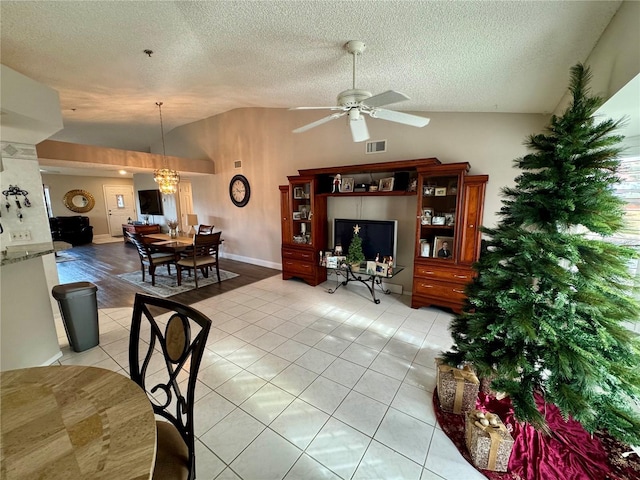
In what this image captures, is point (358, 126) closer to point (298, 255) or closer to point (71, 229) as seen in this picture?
point (298, 255)

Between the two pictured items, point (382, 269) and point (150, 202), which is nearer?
point (382, 269)

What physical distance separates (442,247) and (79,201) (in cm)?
1219

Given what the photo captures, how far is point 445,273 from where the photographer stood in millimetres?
3381

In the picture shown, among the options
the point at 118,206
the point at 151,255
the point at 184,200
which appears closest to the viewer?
the point at 151,255

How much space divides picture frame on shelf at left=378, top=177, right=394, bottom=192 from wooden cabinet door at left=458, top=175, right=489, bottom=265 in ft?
3.26

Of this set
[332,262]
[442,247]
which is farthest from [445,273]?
[332,262]

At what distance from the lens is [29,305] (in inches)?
87.7

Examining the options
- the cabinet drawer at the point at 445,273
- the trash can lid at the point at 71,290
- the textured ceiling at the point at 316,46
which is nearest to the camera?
the textured ceiling at the point at 316,46

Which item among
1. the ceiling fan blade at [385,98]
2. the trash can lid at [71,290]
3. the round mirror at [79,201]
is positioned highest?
the ceiling fan blade at [385,98]

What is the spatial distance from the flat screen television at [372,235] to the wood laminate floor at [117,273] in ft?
6.16

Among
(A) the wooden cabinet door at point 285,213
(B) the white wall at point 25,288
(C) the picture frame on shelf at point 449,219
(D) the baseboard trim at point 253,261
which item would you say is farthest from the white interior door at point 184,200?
(C) the picture frame on shelf at point 449,219

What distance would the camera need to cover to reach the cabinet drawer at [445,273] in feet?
10.7

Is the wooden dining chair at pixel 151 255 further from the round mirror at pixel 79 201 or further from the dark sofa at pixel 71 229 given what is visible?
the round mirror at pixel 79 201

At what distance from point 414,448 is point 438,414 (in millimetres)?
364
